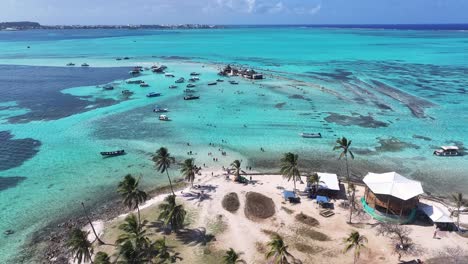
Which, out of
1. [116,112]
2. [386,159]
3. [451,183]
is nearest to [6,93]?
[116,112]

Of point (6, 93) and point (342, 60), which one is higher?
point (342, 60)

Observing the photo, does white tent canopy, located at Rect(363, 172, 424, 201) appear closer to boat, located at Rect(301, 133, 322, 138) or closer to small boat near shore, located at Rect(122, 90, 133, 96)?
boat, located at Rect(301, 133, 322, 138)

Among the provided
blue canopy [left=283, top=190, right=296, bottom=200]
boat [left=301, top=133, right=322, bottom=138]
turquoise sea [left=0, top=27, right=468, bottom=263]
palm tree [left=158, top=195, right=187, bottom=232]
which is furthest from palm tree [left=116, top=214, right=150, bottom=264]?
boat [left=301, top=133, right=322, bottom=138]

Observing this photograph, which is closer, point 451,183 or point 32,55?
point 451,183

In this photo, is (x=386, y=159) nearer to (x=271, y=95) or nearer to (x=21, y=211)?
(x=271, y=95)

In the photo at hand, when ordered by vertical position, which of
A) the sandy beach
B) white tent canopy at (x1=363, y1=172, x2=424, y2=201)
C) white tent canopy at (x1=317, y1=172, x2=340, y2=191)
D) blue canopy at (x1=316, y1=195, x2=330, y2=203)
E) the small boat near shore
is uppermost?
white tent canopy at (x1=363, y1=172, x2=424, y2=201)
